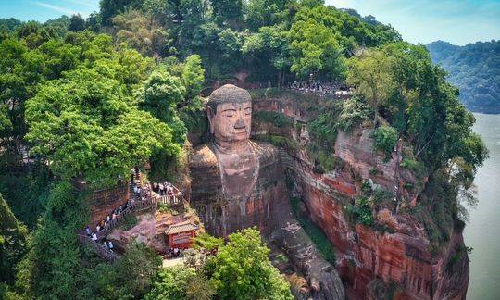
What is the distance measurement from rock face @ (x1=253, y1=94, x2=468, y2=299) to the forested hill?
275 feet

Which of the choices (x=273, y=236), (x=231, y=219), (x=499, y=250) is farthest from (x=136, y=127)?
(x=499, y=250)

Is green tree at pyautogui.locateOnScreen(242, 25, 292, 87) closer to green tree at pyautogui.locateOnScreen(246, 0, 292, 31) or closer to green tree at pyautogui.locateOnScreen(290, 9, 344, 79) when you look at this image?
green tree at pyautogui.locateOnScreen(290, 9, 344, 79)

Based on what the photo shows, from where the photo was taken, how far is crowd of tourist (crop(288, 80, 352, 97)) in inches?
1497

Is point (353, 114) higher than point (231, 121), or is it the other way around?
point (353, 114)

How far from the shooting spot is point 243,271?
2100 centimetres

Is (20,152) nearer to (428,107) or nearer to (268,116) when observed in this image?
(268,116)

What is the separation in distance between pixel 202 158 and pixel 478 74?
374 ft

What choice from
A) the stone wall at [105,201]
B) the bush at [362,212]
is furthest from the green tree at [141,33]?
the bush at [362,212]

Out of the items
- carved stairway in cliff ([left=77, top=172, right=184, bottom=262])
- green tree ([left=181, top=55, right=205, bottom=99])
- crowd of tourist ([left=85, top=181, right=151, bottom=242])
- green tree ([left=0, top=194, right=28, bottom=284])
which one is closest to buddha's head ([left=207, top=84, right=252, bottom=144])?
green tree ([left=181, top=55, right=205, bottom=99])

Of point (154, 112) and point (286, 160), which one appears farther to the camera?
point (286, 160)

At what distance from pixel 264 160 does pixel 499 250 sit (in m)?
27.4

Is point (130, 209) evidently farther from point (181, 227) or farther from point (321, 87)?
point (321, 87)

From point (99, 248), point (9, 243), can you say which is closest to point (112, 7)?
point (9, 243)

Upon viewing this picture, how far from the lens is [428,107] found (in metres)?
33.0
